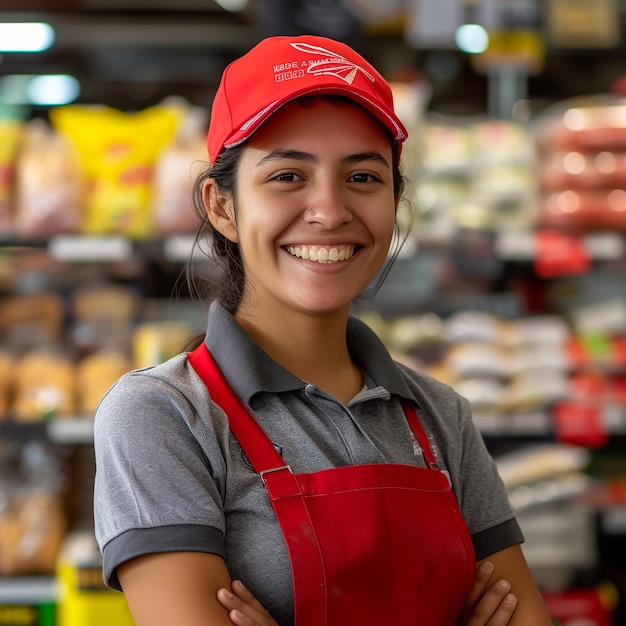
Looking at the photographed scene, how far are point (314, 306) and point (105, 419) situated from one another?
33 cm

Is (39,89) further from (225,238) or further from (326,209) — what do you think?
(326,209)

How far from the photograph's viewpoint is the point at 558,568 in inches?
131

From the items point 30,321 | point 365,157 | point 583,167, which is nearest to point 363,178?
point 365,157

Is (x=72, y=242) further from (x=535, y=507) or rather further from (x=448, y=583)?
(x=448, y=583)

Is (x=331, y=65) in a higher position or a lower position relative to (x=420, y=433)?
higher

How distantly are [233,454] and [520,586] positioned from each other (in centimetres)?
51

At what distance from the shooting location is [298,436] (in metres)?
1.41

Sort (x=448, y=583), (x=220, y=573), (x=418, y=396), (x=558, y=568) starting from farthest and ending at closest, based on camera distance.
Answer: (x=558, y=568) → (x=418, y=396) → (x=448, y=583) → (x=220, y=573)

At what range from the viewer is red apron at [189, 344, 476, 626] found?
131 cm

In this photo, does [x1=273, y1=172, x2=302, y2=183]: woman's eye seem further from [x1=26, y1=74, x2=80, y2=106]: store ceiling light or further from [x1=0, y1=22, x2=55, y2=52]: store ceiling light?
[x1=26, y1=74, x2=80, y2=106]: store ceiling light

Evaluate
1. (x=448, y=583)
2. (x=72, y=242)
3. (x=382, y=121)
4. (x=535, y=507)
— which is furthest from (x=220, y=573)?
(x=535, y=507)

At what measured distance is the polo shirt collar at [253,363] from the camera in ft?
4.72

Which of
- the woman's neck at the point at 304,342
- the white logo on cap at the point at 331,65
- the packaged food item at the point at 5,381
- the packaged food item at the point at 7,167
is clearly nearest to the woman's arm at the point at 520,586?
the woman's neck at the point at 304,342

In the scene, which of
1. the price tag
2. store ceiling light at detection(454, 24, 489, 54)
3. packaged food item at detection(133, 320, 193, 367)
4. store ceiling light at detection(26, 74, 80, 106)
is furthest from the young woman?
store ceiling light at detection(26, 74, 80, 106)
